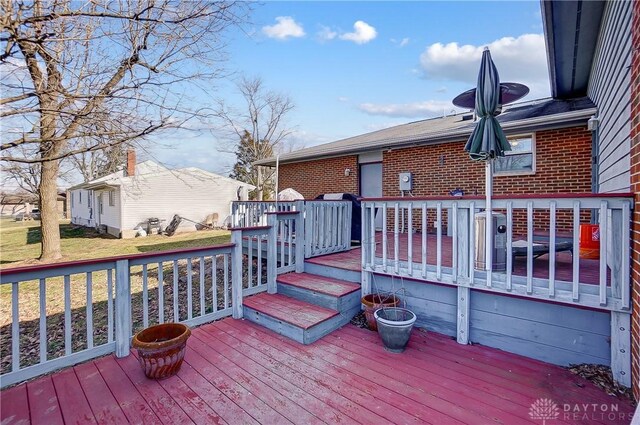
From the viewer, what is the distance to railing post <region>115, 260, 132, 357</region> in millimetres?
3047

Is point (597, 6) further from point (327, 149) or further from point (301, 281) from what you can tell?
point (327, 149)

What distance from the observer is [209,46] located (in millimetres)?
5164

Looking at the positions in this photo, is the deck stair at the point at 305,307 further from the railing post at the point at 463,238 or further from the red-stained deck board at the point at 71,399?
the red-stained deck board at the point at 71,399

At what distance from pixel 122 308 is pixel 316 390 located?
2073 millimetres

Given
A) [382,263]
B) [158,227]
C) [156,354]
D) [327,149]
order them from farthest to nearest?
[158,227] → [327,149] → [382,263] → [156,354]

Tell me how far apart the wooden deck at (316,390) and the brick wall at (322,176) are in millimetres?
6618

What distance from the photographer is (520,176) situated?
6457 mm

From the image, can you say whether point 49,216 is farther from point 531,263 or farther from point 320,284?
point 531,263

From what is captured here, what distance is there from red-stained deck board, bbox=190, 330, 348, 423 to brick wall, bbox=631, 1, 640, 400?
222 cm

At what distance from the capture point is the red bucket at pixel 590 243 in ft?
13.1

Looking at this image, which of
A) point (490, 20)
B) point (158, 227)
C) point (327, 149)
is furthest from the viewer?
point (158, 227)

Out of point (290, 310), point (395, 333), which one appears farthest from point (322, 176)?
point (395, 333)

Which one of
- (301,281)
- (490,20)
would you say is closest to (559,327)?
(301,281)

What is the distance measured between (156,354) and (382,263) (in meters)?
2.68
